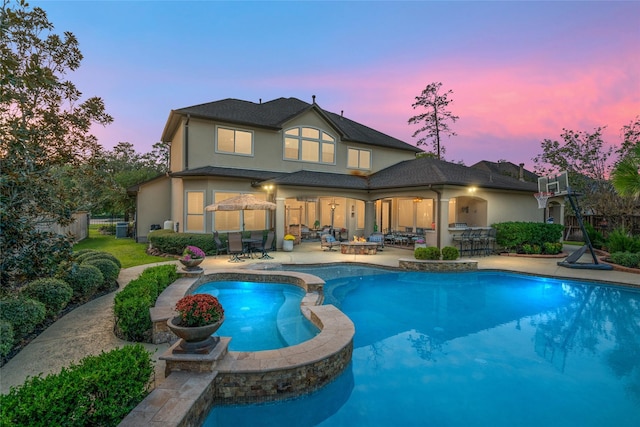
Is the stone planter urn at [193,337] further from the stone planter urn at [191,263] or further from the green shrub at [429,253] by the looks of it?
the green shrub at [429,253]

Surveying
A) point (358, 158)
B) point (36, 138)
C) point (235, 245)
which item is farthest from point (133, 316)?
point (358, 158)

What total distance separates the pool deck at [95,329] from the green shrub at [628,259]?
918 millimetres

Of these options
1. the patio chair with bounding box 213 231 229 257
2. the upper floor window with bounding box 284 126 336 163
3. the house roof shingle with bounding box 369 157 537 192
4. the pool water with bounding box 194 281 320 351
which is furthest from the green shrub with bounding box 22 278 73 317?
the house roof shingle with bounding box 369 157 537 192

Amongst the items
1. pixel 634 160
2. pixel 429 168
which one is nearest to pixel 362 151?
pixel 429 168

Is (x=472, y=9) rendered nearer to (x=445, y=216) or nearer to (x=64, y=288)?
(x=445, y=216)

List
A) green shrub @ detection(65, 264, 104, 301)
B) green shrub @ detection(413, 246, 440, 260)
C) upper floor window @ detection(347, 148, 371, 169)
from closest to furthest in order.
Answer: green shrub @ detection(65, 264, 104, 301) → green shrub @ detection(413, 246, 440, 260) → upper floor window @ detection(347, 148, 371, 169)

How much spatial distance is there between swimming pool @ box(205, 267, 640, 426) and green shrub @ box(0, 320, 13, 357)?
326cm

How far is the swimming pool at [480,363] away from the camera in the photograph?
429 centimetres

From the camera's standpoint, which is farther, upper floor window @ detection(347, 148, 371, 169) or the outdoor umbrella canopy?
upper floor window @ detection(347, 148, 371, 169)

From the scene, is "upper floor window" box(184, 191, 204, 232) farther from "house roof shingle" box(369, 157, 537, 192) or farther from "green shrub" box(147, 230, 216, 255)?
"house roof shingle" box(369, 157, 537, 192)

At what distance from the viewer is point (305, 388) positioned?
4547 millimetres

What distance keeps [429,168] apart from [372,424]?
1507cm

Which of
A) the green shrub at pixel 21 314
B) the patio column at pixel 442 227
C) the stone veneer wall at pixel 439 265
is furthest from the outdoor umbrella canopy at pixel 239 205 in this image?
the patio column at pixel 442 227

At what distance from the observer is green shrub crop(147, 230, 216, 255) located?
14.4 m
